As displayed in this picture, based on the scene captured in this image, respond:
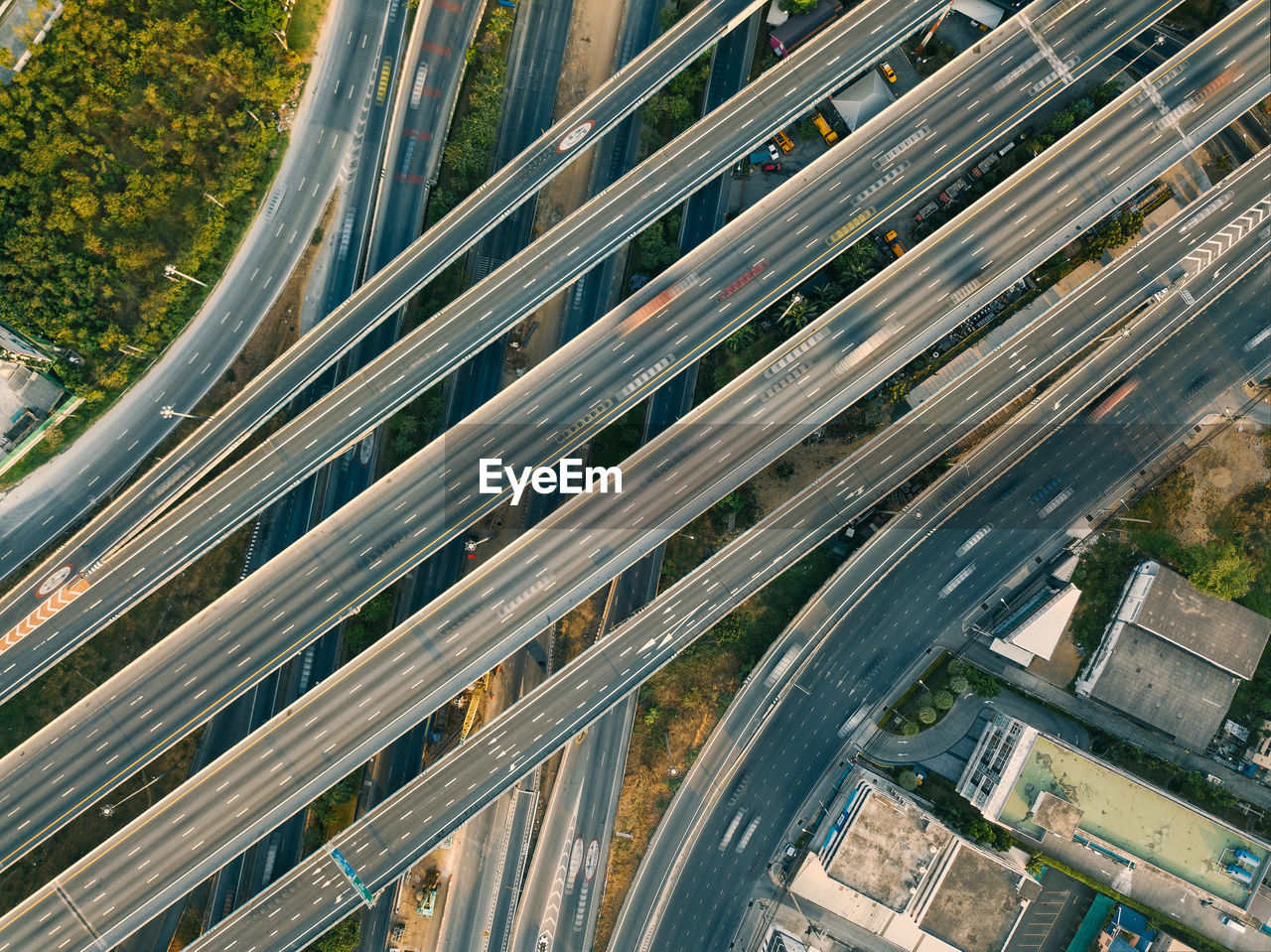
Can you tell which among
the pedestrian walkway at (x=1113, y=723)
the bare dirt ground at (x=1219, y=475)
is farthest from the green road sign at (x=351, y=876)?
the bare dirt ground at (x=1219, y=475)

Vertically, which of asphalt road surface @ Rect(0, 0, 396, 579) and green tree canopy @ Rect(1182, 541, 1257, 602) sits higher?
green tree canopy @ Rect(1182, 541, 1257, 602)

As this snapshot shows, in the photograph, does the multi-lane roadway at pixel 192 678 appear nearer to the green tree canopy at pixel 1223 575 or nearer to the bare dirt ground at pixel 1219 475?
the green tree canopy at pixel 1223 575

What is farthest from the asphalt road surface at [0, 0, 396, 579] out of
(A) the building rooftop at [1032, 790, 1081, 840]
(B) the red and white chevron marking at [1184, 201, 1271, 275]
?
(A) the building rooftop at [1032, 790, 1081, 840]

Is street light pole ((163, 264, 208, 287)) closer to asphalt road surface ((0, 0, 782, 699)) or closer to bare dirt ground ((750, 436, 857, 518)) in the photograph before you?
asphalt road surface ((0, 0, 782, 699))

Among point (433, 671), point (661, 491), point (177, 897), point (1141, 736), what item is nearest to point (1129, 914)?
point (1141, 736)

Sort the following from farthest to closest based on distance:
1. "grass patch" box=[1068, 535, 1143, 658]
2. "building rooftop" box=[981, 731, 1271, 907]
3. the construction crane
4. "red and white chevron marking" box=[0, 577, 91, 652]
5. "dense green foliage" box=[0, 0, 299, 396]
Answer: "grass patch" box=[1068, 535, 1143, 658], the construction crane, "building rooftop" box=[981, 731, 1271, 907], "red and white chevron marking" box=[0, 577, 91, 652], "dense green foliage" box=[0, 0, 299, 396]

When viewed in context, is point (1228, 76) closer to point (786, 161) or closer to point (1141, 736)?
point (786, 161)

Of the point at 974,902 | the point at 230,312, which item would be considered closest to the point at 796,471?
the point at 974,902
